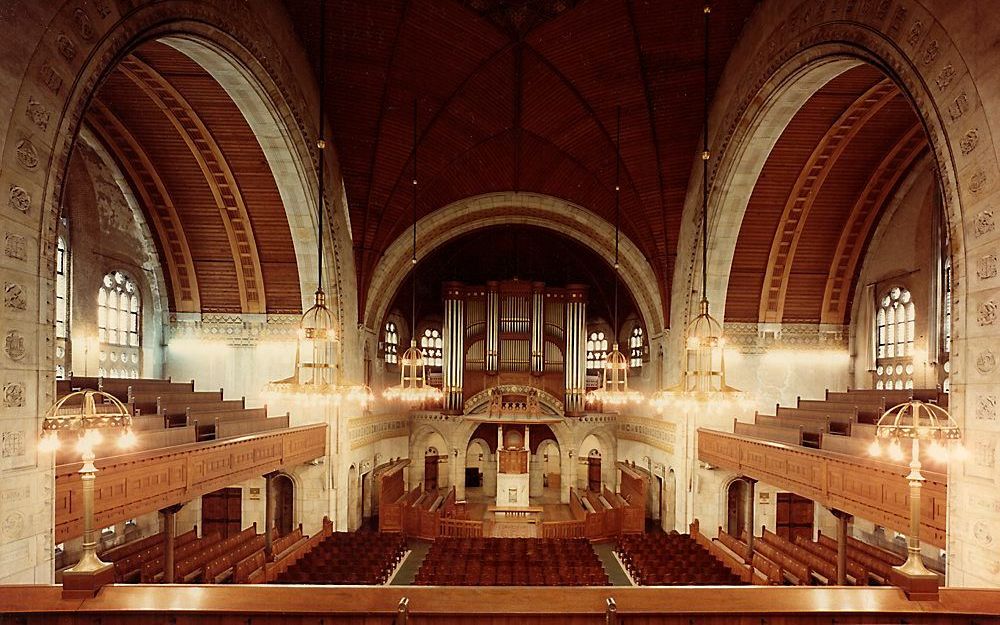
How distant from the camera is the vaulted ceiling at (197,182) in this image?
47.3 ft

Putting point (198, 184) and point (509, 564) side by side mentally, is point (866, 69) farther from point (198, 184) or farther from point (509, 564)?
point (198, 184)

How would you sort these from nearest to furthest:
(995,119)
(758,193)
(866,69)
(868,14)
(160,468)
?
(995,119) → (868,14) → (160,468) → (866,69) → (758,193)

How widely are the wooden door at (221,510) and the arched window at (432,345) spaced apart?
37.8 ft

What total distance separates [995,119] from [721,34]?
31.1 feet

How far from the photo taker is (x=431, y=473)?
2912 cm

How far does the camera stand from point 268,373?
757 inches

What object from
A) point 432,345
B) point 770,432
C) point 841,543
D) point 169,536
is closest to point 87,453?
point 169,536

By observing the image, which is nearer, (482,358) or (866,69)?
(866,69)

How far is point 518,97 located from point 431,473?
1800 cm

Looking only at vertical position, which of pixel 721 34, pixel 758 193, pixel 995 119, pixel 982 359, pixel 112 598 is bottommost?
pixel 112 598

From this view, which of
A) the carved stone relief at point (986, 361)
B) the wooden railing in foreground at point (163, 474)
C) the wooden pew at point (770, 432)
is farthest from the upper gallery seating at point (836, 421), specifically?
the wooden railing in foreground at point (163, 474)

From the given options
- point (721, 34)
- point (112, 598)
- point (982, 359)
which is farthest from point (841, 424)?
point (112, 598)

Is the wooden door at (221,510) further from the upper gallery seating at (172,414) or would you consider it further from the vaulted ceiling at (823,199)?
the vaulted ceiling at (823,199)

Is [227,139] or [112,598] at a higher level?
[227,139]
